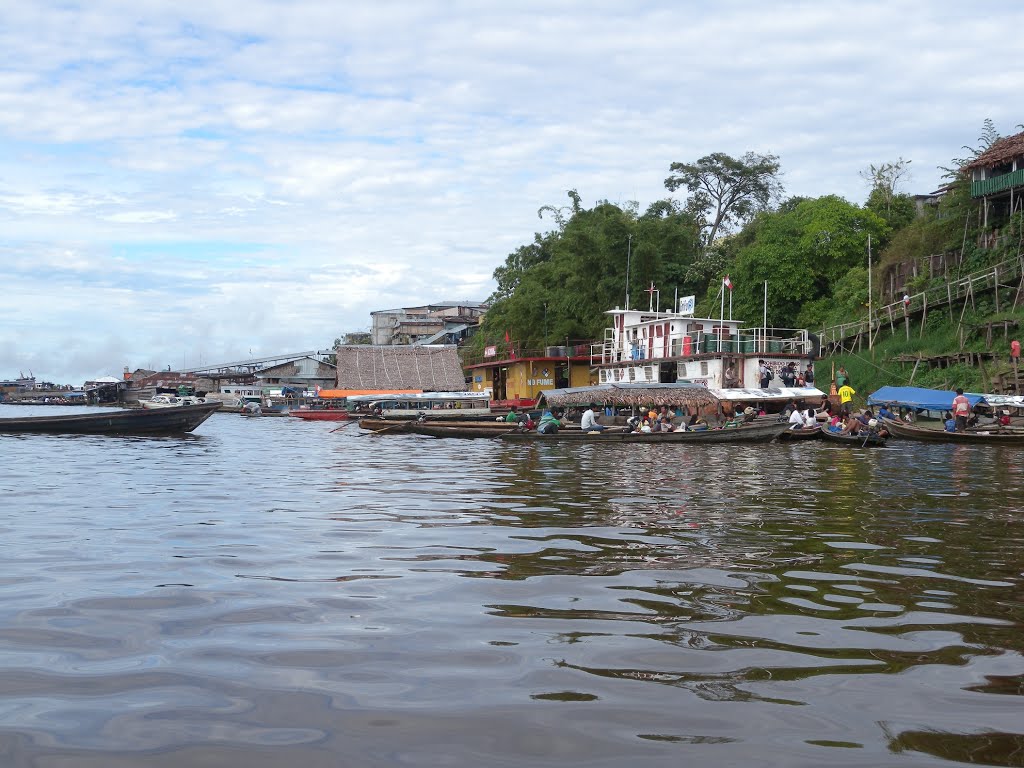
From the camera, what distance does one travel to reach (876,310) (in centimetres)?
4091

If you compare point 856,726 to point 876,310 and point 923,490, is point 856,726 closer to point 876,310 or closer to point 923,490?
point 923,490

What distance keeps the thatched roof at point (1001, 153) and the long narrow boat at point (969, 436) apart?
16060mm

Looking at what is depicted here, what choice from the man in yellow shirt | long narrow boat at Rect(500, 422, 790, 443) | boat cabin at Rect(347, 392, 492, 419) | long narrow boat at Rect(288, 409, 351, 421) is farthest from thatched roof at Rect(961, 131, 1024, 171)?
long narrow boat at Rect(288, 409, 351, 421)

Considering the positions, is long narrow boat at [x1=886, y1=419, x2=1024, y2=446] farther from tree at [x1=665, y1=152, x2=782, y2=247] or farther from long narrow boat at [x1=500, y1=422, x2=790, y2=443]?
tree at [x1=665, y1=152, x2=782, y2=247]

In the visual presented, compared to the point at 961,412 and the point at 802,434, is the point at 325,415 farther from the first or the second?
the point at 961,412

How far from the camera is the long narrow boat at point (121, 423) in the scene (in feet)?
101

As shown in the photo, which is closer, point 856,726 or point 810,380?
point 856,726

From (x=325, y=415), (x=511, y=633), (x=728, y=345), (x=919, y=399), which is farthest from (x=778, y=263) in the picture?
(x=511, y=633)

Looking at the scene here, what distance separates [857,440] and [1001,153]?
19.0 meters

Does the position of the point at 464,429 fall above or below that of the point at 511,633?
above

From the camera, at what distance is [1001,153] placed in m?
36.0

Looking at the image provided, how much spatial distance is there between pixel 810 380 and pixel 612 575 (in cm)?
3173

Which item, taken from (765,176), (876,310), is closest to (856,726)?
(876,310)

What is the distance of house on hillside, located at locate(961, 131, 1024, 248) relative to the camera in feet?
116
